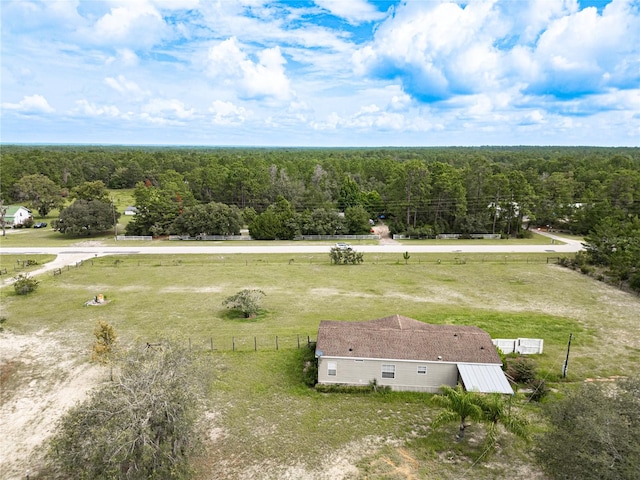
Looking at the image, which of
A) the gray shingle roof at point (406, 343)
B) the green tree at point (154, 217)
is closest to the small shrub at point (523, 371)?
the gray shingle roof at point (406, 343)

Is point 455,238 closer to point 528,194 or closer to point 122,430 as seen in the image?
point 528,194

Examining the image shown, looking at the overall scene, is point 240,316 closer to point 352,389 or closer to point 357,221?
point 352,389

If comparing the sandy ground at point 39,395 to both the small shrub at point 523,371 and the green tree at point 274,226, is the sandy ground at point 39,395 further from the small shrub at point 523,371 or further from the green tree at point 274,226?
the green tree at point 274,226

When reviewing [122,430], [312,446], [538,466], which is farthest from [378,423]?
[122,430]

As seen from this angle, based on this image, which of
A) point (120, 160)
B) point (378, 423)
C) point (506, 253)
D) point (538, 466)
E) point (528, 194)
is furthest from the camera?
point (120, 160)

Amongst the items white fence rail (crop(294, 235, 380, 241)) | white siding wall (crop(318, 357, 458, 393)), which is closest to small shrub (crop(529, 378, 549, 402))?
white siding wall (crop(318, 357, 458, 393))

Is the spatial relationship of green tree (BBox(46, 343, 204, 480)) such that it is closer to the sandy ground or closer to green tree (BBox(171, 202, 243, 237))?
the sandy ground
